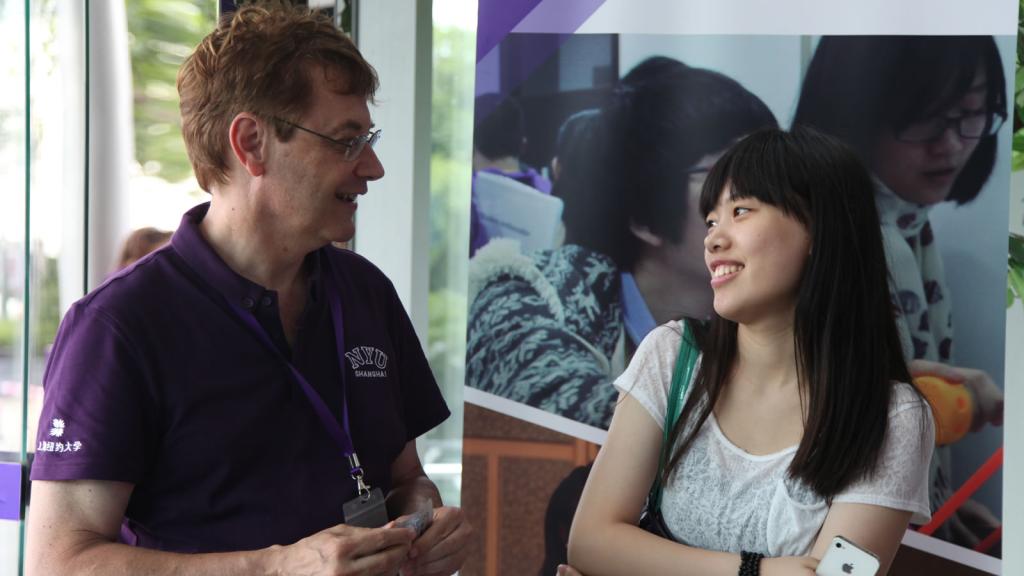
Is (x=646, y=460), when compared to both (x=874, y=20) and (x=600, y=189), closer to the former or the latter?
Result: (x=600, y=189)

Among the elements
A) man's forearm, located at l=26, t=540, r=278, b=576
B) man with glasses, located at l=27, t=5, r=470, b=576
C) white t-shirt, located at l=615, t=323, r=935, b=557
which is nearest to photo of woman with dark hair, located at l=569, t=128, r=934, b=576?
white t-shirt, located at l=615, t=323, r=935, b=557

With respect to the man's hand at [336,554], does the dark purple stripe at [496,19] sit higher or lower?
higher

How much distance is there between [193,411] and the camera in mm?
1722

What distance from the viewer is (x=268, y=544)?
1756mm

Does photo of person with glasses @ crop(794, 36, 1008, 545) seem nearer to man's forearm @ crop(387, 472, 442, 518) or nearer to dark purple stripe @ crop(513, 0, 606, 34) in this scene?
dark purple stripe @ crop(513, 0, 606, 34)

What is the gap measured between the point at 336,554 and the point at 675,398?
0.77 metres

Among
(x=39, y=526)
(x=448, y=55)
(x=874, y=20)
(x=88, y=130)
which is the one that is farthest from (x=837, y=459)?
(x=88, y=130)

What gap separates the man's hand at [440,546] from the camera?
6.18 ft

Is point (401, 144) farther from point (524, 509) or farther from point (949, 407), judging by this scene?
point (949, 407)

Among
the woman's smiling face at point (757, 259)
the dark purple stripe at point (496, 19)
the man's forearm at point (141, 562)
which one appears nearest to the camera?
the man's forearm at point (141, 562)

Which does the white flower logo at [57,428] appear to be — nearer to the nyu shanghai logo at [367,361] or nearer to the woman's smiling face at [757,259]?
the nyu shanghai logo at [367,361]

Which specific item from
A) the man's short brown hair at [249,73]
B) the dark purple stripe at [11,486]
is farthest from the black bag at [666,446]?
the dark purple stripe at [11,486]

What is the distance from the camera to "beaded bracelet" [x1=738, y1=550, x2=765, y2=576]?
1.81 m

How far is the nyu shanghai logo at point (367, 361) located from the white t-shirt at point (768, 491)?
61cm
